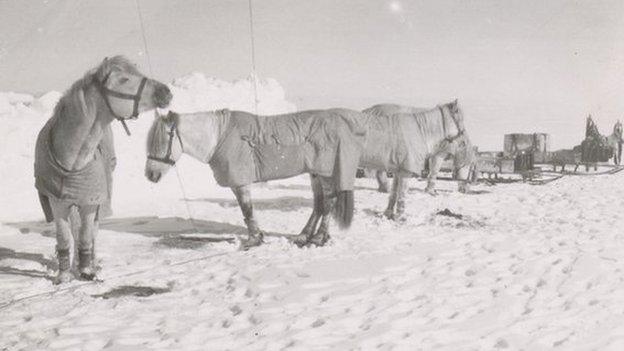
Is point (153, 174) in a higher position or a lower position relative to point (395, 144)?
lower

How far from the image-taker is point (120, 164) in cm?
1468

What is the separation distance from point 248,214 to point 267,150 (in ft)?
2.92

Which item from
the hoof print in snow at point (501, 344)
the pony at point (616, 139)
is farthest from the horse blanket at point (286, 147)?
the pony at point (616, 139)

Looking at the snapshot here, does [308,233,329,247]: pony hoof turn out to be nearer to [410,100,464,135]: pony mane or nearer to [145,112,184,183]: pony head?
[145,112,184,183]: pony head

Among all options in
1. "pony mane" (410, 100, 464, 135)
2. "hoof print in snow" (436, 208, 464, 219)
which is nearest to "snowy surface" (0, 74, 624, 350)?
"hoof print in snow" (436, 208, 464, 219)

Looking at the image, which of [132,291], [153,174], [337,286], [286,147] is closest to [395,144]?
[286,147]

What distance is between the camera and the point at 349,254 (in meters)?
5.85

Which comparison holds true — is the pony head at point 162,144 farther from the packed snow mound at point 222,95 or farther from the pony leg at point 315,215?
the packed snow mound at point 222,95

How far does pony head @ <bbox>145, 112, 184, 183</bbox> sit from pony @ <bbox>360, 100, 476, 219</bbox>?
9.62 ft

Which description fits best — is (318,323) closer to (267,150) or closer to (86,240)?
(86,240)

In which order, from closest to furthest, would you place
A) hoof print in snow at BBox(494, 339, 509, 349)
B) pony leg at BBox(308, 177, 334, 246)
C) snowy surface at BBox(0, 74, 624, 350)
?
hoof print in snow at BBox(494, 339, 509, 349), snowy surface at BBox(0, 74, 624, 350), pony leg at BBox(308, 177, 334, 246)

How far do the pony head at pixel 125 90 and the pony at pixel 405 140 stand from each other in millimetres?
3889

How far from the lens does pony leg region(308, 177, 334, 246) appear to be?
6.60m

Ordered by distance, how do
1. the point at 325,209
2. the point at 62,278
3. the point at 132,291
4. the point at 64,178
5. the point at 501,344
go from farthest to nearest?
1. the point at 325,209
2. the point at 62,278
3. the point at 132,291
4. the point at 64,178
5. the point at 501,344
